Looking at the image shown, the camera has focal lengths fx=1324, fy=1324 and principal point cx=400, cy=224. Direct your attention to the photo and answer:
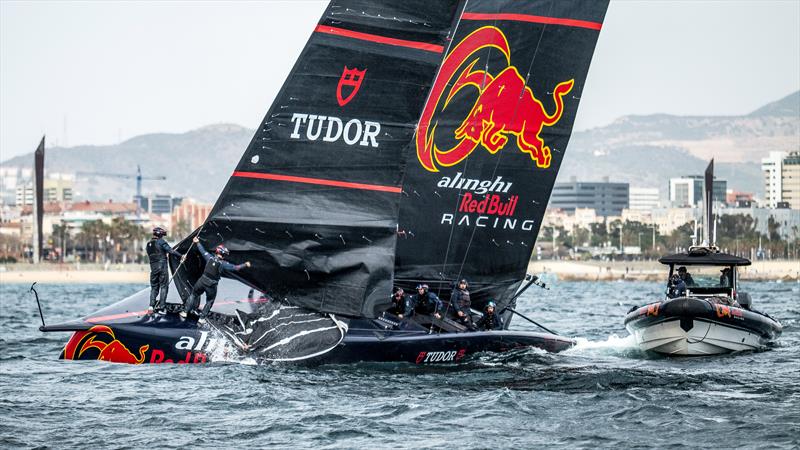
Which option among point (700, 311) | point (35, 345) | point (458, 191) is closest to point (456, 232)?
point (458, 191)

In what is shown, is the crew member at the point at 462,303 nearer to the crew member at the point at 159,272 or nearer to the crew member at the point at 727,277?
the crew member at the point at 159,272

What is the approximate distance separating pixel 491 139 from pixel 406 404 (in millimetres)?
7751

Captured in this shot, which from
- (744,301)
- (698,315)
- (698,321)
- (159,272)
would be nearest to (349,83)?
(159,272)

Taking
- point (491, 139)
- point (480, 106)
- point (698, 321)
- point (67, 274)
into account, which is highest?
point (480, 106)

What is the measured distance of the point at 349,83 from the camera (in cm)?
1991

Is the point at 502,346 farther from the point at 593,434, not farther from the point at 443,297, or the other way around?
the point at 593,434

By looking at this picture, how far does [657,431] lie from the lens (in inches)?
607

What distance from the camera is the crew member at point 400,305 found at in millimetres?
21938

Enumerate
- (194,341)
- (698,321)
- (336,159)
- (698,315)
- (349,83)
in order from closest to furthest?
(194,341)
(349,83)
(336,159)
(698,315)
(698,321)

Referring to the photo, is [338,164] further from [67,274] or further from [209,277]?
[67,274]

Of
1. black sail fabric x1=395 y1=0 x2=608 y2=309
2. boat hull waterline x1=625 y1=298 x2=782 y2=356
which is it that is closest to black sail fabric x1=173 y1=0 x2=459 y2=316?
black sail fabric x1=395 y1=0 x2=608 y2=309

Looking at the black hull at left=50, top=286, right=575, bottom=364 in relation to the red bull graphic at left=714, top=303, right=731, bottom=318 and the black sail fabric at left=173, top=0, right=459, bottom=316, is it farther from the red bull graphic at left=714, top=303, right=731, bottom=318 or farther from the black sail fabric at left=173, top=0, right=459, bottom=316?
the red bull graphic at left=714, top=303, right=731, bottom=318

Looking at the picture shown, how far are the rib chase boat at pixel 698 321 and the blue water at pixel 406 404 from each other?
148 centimetres

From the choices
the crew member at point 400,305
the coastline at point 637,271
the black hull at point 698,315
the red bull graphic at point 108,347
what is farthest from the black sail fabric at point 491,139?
the coastline at point 637,271
